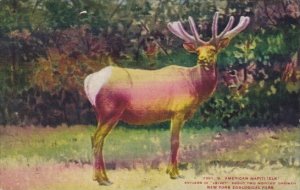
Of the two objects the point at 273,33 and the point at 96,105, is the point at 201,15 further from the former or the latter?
the point at 96,105

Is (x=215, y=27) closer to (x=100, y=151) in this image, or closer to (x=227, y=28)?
(x=227, y=28)

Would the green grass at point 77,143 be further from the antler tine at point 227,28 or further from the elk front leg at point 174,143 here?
the antler tine at point 227,28

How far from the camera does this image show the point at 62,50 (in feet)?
4.02

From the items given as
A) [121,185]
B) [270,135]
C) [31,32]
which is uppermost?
[31,32]

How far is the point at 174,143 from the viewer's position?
1207 millimetres

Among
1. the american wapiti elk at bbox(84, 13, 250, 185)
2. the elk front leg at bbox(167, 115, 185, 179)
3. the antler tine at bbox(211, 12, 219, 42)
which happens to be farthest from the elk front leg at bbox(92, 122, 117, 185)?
the antler tine at bbox(211, 12, 219, 42)

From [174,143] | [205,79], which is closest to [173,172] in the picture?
[174,143]

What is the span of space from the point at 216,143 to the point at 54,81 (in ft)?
0.95

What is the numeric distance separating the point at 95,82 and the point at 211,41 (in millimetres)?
Answer: 205

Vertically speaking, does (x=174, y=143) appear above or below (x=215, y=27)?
below

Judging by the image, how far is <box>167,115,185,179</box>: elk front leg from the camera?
121 centimetres

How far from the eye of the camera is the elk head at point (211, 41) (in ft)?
3.92

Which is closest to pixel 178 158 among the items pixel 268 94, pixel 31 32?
pixel 268 94

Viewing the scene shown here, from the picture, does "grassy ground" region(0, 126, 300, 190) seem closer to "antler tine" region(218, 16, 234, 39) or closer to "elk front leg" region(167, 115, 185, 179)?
"elk front leg" region(167, 115, 185, 179)
